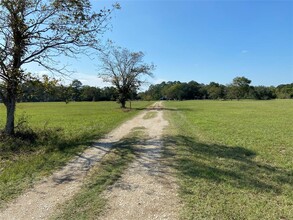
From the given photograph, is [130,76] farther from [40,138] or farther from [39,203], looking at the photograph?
[39,203]

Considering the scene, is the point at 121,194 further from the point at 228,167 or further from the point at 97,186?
the point at 228,167

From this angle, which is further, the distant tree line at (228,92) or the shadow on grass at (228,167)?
the distant tree line at (228,92)

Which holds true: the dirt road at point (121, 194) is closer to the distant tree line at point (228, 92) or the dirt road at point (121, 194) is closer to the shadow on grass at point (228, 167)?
the shadow on grass at point (228, 167)

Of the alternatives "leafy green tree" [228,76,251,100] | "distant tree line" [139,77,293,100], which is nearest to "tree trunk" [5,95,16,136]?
"distant tree line" [139,77,293,100]

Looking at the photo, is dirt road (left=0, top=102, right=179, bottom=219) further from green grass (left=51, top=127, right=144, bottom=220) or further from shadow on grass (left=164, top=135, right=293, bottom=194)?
shadow on grass (left=164, top=135, right=293, bottom=194)

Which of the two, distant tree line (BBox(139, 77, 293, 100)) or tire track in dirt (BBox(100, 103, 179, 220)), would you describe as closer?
tire track in dirt (BBox(100, 103, 179, 220))

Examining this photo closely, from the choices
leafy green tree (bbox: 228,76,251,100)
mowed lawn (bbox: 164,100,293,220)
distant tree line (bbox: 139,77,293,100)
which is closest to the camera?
mowed lawn (bbox: 164,100,293,220)

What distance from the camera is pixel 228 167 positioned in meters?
7.02

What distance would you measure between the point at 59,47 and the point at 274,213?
10.8 m

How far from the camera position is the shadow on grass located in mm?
5832

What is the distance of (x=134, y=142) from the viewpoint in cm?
1072

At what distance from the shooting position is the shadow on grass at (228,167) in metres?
5.83

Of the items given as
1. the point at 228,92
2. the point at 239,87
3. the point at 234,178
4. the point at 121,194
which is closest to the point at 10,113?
the point at 121,194

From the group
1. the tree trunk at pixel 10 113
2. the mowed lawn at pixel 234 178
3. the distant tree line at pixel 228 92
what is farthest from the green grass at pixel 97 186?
the distant tree line at pixel 228 92
